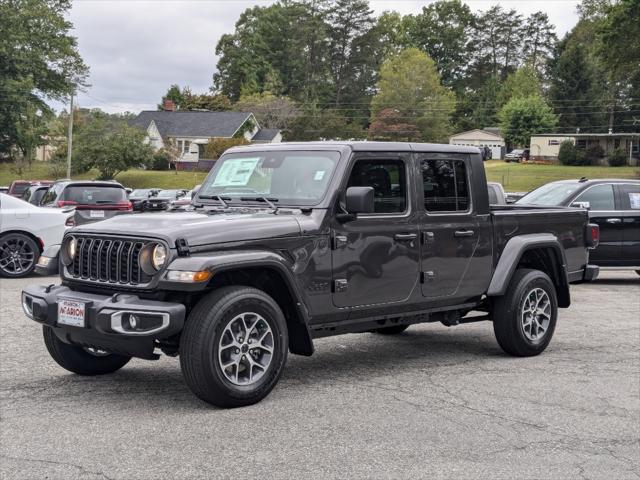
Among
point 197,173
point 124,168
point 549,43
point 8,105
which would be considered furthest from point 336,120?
point 549,43

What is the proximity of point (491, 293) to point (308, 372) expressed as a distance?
72.4 inches

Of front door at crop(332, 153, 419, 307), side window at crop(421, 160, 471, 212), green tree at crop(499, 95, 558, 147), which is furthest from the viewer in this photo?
green tree at crop(499, 95, 558, 147)

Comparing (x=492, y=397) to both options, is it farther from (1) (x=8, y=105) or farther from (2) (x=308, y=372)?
(1) (x=8, y=105)

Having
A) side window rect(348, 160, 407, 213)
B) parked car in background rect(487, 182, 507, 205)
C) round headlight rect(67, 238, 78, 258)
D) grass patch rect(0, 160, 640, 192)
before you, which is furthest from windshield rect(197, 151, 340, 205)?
grass patch rect(0, 160, 640, 192)

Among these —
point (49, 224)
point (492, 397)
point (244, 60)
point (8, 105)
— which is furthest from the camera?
point (244, 60)

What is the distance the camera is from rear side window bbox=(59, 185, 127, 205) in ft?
54.6

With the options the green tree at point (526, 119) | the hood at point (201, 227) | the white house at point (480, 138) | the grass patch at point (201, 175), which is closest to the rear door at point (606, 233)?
Answer: the hood at point (201, 227)

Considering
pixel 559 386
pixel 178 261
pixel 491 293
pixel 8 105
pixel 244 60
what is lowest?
pixel 559 386

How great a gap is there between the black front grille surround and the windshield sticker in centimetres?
146

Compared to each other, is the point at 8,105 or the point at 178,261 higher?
the point at 8,105

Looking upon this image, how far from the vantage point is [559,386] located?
6.90 metres

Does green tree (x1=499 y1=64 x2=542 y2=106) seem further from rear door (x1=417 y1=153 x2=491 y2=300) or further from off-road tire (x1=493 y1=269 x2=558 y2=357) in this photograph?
rear door (x1=417 y1=153 x2=491 y2=300)

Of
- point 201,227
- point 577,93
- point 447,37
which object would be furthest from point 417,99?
A: point 201,227

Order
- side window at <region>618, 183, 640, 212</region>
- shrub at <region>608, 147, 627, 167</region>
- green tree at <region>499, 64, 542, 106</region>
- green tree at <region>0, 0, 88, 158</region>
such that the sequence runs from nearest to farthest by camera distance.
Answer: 1. side window at <region>618, 183, 640, 212</region>
2. green tree at <region>0, 0, 88, 158</region>
3. shrub at <region>608, 147, 627, 167</region>
4. green tree at <region>499, 64, 542, 106</region>
